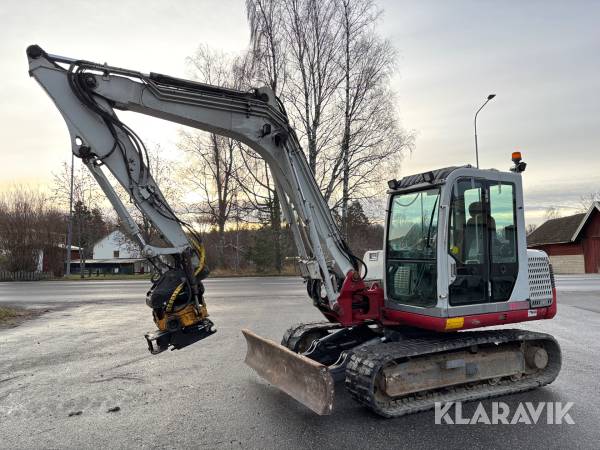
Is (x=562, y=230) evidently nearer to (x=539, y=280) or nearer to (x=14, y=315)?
(x=539, y=280)

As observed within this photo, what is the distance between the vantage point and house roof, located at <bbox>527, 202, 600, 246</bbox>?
3494 cm

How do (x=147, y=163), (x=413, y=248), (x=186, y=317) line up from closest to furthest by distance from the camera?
(x=186, y=317) < (x=147, y=163) < (x=413, y=248)

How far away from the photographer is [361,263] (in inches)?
221

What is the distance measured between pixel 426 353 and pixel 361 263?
135cm

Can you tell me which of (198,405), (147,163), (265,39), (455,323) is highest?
(265,39)

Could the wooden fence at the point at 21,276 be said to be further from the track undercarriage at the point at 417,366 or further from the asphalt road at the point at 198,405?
the track undercarriage at the point at 417,366

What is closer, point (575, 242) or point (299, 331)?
point (299, 331)

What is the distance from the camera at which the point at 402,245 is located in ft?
17.5

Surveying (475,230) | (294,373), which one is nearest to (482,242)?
(475,230)

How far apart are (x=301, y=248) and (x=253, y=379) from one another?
1.79 meters

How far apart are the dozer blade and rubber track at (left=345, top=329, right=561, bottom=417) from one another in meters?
0.42

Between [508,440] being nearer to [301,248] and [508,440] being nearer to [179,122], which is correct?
[301,248]

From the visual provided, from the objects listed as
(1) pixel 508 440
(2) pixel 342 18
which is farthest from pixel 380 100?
(1) pixel 508 440

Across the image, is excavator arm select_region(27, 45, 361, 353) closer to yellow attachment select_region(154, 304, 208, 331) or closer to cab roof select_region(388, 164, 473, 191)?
yellow attachment select_region(154, 304, 208, 331)
